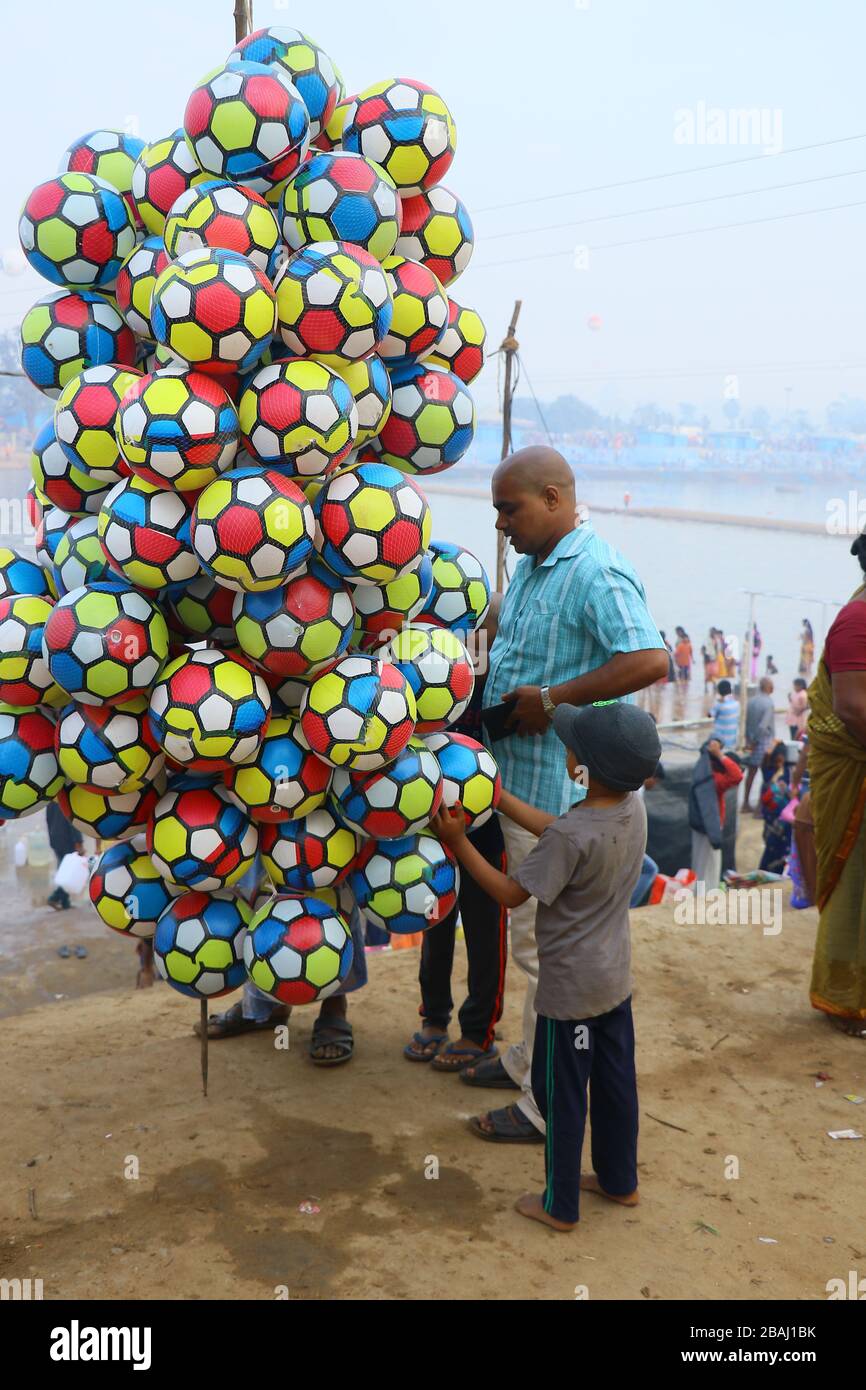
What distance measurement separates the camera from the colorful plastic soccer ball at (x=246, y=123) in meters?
2.94

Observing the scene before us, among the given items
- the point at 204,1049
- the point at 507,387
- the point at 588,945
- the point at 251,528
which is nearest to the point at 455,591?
the point at 251,528

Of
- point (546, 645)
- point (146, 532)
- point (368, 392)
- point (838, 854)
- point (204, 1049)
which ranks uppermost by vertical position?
point (368, 392)

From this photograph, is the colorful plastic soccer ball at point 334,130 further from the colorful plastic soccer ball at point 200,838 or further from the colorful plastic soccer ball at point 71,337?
the colorful plastic soccer ball at point 200,838

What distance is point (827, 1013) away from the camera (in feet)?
16.2

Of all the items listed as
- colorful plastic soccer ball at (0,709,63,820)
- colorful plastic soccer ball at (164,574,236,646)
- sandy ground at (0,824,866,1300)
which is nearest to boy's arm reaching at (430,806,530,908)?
colorful plastic soccer ball at (164,574,236,646)

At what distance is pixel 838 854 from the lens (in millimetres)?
4805

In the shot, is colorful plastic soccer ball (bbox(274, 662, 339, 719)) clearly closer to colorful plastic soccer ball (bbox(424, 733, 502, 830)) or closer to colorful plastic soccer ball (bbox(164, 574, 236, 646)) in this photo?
colorful plastic soccer ball (bbox(164, 574, 236, 646))

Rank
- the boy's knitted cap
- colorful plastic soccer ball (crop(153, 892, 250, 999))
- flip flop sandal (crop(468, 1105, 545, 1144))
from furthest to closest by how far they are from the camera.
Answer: flip flop sandal (crop(468, 1105, 545, 1144)) → colorful plastic soccer ball (crop(153, 892, 250, 999)) → the boy's knitted cap

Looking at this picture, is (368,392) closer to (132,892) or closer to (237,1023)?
(132,892)

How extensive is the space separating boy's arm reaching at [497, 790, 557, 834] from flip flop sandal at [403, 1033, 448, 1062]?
1.29 metres

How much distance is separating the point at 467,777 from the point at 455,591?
A: 2.09ft

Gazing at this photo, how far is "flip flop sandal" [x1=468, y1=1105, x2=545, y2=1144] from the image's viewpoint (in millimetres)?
3811

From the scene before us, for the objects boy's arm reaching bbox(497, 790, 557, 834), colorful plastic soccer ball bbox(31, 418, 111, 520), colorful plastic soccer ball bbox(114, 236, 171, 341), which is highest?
colorful plastic soccer ball bbox(114, 236, 171, 341)

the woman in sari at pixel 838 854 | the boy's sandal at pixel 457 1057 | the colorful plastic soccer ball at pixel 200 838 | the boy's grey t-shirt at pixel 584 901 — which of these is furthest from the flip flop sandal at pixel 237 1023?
the woman in sari at pixel 838 854
